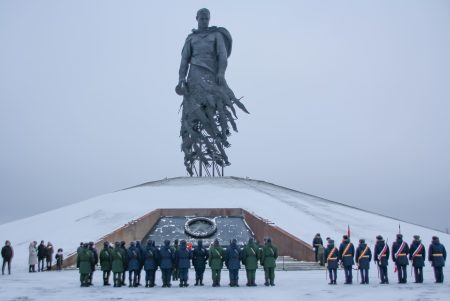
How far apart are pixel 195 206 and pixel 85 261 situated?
35.6ft

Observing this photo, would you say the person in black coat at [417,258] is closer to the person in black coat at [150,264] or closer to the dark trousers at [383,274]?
the dark trousers at [383,274]

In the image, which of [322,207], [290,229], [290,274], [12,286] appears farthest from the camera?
[322,207]

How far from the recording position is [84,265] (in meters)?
12.6

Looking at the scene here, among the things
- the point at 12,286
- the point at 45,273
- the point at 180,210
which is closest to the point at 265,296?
the point at 12,286

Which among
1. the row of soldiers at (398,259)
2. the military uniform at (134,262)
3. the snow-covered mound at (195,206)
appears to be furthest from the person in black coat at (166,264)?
the snow-covered mound at (195,206)

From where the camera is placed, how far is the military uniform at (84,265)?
41.1 ft

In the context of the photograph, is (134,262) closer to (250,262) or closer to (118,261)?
(118,261)

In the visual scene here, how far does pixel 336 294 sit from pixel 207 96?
24.0 meters

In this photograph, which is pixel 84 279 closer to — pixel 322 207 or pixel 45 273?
pixel 45 273

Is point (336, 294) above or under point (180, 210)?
under

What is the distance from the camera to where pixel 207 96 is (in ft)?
111

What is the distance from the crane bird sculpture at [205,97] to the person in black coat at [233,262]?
21495 millimetres

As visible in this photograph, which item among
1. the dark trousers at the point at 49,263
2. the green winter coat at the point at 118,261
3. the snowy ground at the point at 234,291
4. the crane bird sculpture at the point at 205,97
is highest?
the crane bird sculpture at the point at 205,97

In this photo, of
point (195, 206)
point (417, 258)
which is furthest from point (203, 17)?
point (417, 258)
